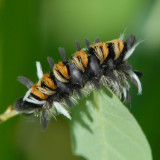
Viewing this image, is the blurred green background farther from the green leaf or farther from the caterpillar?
the caterpillar

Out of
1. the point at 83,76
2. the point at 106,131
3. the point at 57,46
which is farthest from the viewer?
the point at 57,46

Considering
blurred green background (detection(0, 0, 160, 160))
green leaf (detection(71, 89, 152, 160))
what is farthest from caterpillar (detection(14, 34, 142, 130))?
blurred green background (detection(0, 0, 160, 160))

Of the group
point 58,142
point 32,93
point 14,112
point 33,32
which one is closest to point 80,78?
point 32,93

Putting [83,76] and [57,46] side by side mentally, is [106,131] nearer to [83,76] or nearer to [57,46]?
[83,76]

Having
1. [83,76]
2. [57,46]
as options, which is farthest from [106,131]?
[57,46]

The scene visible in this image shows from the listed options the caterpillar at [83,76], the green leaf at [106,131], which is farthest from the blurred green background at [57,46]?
the caterpillar at [83,76]
